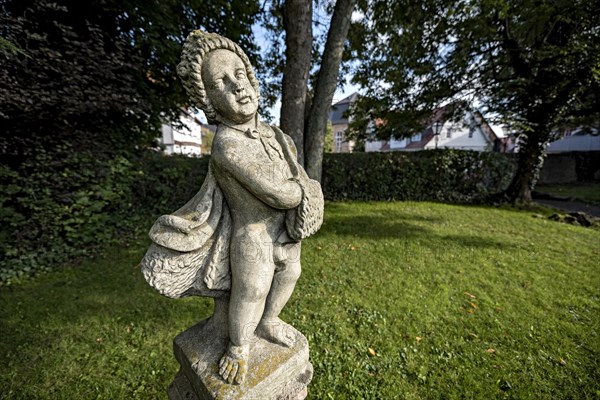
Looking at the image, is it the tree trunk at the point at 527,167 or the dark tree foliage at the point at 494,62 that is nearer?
the dark tree foliage at the point at 494,62

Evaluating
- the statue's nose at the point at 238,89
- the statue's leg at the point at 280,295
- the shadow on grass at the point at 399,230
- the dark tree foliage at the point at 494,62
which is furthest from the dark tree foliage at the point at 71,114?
the dark tree foliage at the point at 494,62

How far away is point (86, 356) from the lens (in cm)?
293

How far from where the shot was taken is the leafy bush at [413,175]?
10.4m

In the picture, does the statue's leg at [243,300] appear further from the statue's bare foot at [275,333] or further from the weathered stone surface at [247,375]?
the statue's bare foot at [275,333]

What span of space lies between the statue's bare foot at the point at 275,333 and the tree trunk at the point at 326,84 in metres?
4.65

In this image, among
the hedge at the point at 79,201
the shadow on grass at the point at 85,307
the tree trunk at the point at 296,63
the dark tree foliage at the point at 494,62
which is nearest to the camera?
the shadow on grass at the point at 85,307

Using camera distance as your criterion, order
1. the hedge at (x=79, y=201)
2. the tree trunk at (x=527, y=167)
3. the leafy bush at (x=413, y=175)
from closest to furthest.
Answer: the hedge at (x=79, y=201), the tree trunk at (x=527, y=167), the leafy bush at (x=413, y=175)

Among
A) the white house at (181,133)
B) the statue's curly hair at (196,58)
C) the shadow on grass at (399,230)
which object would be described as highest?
the white house at (181,133)

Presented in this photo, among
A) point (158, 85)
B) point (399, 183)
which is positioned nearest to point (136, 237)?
point (158, 85)

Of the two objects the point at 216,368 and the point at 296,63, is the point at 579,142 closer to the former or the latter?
the point at 296,63

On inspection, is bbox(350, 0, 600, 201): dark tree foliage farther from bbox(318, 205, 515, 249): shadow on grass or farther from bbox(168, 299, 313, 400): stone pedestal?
bbox(168, 299, 313, 400): stone pedestal

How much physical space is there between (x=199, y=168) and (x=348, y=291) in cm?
533

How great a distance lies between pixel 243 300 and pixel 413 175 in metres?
10.5

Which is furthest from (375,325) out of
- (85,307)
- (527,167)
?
(527,167)
